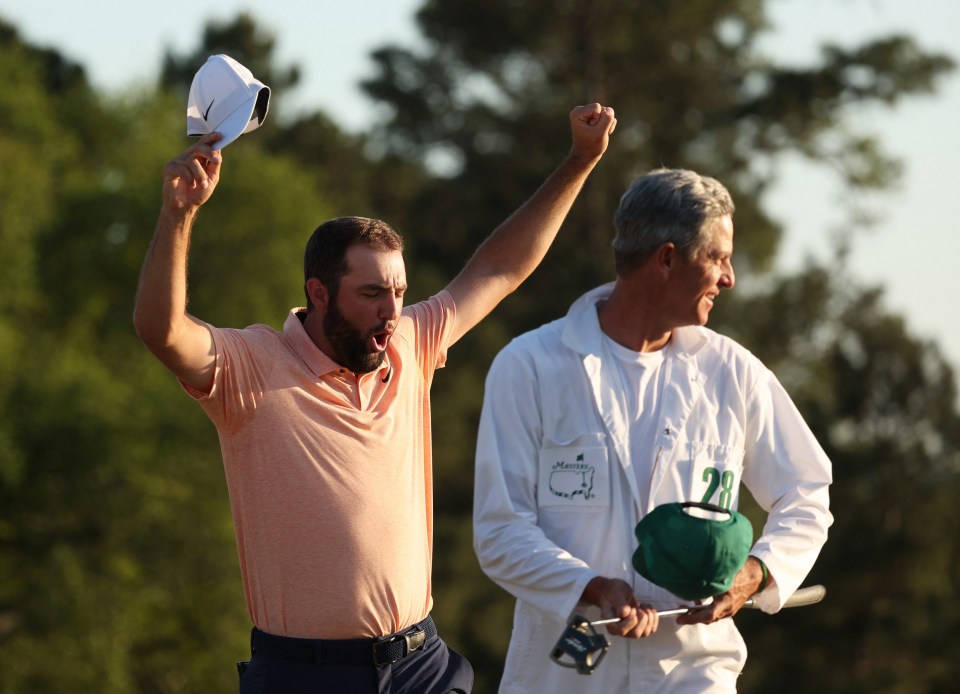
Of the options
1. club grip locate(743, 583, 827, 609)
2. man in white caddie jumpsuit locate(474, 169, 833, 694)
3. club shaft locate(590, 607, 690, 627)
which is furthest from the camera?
club grip locate(743, 583, 827, 609)

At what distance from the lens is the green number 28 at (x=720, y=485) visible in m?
4.61

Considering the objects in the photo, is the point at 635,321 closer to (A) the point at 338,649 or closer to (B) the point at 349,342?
(B) the point at 349,342

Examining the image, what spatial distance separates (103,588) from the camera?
24.0m

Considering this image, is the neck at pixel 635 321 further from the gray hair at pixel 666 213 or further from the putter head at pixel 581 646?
the putter head at pixel 581 646

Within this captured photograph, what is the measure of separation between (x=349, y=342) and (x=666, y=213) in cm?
106

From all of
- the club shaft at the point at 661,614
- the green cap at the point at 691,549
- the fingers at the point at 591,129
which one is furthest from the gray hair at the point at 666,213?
the club shaft at the point at 661,614

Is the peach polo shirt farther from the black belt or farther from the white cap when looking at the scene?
the white cap

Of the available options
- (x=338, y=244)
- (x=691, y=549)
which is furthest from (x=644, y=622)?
(x=338, y=244)

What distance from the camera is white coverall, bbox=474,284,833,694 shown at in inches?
177

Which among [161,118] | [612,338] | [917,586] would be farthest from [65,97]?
[612,338]

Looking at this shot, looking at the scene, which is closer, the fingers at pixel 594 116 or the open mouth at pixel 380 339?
the open mouth at pixel 380 339

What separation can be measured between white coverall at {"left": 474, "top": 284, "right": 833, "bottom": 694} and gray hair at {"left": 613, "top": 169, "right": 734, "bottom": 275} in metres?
0.24

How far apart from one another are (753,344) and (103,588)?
32.2ft

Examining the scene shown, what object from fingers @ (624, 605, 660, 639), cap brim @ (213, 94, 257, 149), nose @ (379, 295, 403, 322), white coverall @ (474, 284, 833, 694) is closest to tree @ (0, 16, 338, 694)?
white coverall @ (474, 284, 833, 694)
